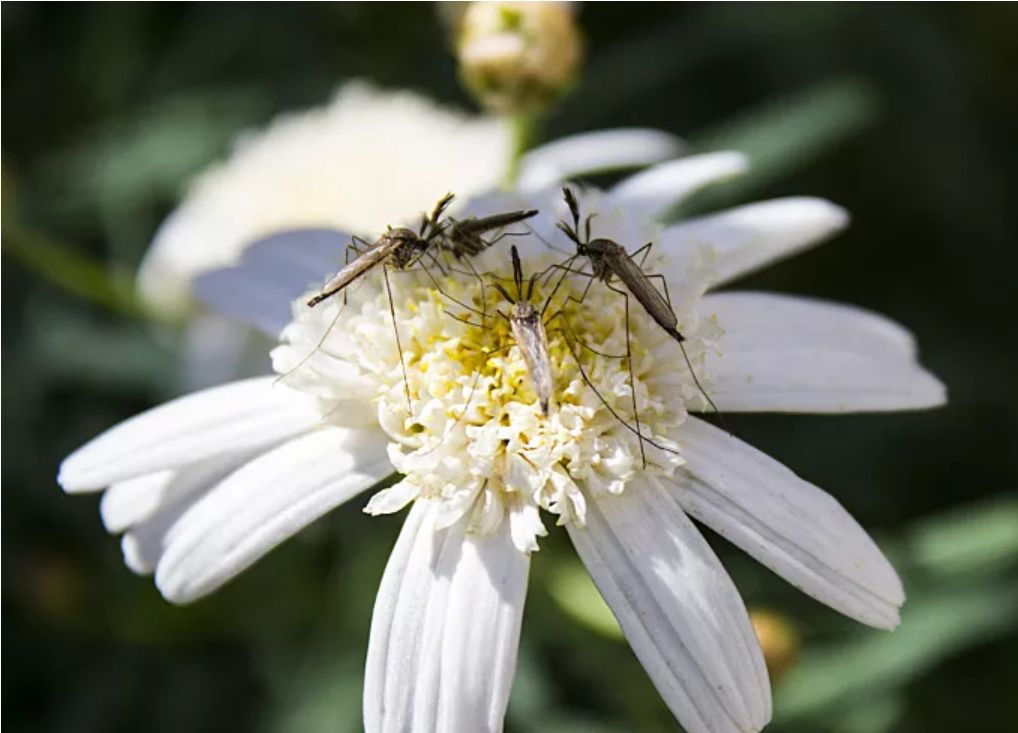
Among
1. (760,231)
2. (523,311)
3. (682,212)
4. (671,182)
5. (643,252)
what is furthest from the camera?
(682,212)

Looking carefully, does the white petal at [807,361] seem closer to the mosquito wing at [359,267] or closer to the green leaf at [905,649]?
the mosquito wing at [359,267]

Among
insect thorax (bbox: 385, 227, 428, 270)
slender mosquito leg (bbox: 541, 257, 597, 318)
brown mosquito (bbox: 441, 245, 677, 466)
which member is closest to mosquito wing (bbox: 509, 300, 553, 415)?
brown mosquito (bbox: 441, 245, 677, 466)

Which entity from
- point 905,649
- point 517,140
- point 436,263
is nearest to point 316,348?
point 436,263

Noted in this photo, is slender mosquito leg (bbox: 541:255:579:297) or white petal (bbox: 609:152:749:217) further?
white petal (bbox: 609:152:749:217)

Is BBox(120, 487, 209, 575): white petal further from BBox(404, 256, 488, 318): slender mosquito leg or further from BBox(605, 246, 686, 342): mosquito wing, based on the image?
BBox(605, 246, 686, 342): mosquito wing

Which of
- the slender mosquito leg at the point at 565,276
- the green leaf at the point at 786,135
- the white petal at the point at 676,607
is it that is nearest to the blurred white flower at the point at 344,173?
the green leaf at the point at 786,135

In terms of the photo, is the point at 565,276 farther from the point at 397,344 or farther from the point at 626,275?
the point at 397,344

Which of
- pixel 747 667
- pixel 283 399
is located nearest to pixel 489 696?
pixel 747 667
